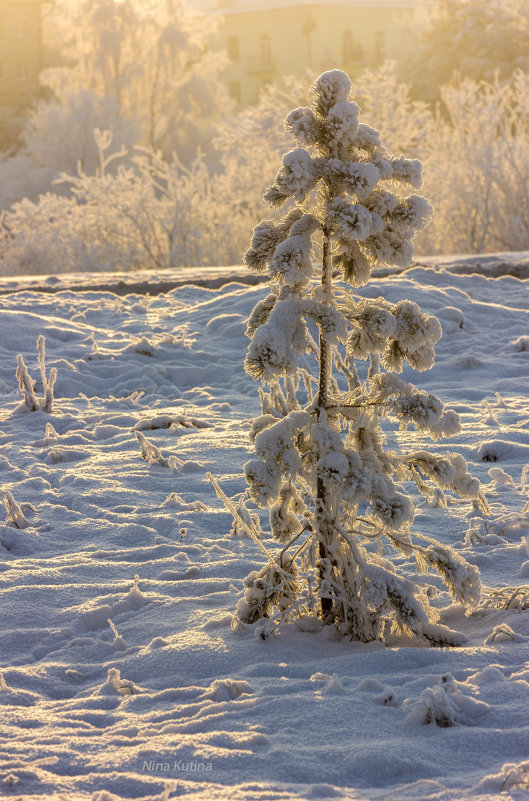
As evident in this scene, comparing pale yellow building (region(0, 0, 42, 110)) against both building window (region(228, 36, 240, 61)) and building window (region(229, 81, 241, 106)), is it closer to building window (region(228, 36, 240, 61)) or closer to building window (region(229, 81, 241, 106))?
building window (region(229, 81, 241, 106))

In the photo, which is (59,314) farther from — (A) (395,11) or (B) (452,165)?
(A) (395,11)

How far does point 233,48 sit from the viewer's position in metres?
57.1

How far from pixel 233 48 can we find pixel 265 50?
2470 mm

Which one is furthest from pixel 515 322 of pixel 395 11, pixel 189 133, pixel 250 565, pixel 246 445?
pixel 395 11

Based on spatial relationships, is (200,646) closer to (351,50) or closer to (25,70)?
(25,70)

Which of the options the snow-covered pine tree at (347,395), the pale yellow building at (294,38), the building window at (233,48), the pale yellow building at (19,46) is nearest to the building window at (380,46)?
the pale yellow building at (294,38)

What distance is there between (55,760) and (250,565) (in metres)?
1.41

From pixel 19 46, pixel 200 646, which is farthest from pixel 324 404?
pixel 19 46

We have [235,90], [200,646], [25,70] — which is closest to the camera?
[200,646]

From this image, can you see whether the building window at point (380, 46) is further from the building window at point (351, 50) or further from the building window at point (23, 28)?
the building window at point (23, 28)

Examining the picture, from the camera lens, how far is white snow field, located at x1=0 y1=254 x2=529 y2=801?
1967mm

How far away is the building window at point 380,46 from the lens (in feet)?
182

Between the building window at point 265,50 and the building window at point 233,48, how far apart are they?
65.4 inches

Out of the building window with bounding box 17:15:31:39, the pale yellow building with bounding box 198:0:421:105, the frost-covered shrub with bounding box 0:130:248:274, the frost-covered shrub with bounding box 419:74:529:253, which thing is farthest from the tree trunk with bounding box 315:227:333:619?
the pale yellow building with bounding box 198:0:421:105
